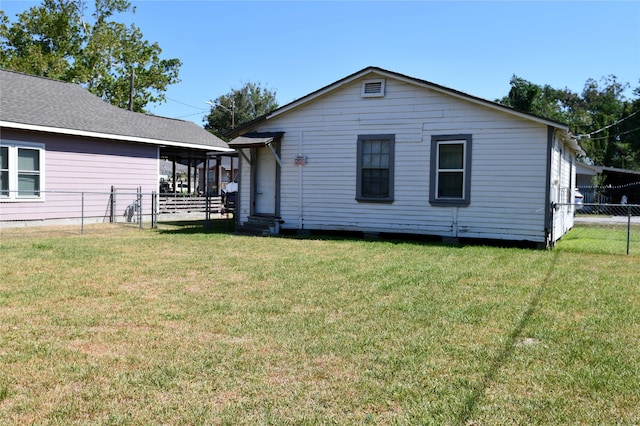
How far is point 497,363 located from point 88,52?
119 ft

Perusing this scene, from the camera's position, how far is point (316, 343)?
4.47 metres

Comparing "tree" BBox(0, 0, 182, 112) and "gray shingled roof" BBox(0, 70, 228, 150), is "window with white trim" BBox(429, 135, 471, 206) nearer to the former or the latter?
"gray shingled roof" BBox(0, 70, 228, 150)

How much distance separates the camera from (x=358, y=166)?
1316cm

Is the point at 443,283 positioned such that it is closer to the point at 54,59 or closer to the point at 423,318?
the point at 423,318

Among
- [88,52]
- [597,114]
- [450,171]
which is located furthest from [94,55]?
[597,114]

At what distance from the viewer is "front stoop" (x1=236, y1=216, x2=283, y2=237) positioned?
45.9ft

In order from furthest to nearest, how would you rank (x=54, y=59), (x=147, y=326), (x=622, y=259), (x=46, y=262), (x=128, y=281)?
(x=54, y=59)
(x=622, y=259)
(x=46, y=262)
(x=128, y=281)
(x=147, y=326)

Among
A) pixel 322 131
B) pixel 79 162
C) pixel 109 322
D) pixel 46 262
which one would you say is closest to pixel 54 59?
pixel 79 162

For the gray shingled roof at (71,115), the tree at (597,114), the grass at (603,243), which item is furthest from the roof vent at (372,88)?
the tree at (597,114)

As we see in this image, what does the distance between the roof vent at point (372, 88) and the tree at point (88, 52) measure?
23.0 meters

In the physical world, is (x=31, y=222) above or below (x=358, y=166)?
below

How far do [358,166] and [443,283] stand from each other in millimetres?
6404

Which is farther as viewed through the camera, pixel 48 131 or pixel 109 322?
pixel 48 131

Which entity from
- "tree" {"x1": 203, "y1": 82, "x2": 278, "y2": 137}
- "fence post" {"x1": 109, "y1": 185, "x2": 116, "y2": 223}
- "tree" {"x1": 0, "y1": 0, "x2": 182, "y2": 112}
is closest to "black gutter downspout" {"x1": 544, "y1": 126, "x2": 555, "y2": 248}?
"fence post" {"x1": 109, "y1": 185, "x2": 116, "y2": 223}
